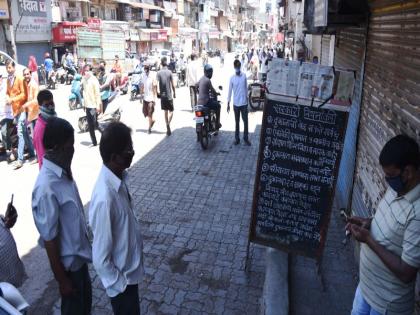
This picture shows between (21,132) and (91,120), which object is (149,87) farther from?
(21,132)

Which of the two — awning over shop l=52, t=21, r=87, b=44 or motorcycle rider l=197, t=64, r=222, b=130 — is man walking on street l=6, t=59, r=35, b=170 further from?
awning over shop l=52, t=21, r=87, b=44

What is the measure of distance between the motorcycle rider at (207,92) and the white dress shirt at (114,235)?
6.99 m

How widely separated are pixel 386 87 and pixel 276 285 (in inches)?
85.5

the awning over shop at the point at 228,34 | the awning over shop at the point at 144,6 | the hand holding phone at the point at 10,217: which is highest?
the awning over shop at the point at 144,6

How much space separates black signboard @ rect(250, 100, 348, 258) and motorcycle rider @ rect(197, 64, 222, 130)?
5651mm

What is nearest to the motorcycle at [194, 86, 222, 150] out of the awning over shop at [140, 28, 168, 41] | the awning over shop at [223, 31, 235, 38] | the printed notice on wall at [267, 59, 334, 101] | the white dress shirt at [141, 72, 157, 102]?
the white dress shirt at [141, 72, 157, 102]

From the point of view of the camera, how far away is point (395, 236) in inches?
83.3

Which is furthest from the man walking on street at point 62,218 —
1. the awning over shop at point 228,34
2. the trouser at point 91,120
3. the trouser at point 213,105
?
the awning over shop at point 228,34

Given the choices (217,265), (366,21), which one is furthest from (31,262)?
(366,21)

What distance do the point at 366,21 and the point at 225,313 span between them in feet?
12.8

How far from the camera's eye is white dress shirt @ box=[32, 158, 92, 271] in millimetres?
2617

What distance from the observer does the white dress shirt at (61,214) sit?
262 cm

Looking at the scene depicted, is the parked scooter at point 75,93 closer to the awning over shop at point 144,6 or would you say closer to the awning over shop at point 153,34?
the awning over shop at point 144,6

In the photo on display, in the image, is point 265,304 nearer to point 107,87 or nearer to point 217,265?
point 217,265
